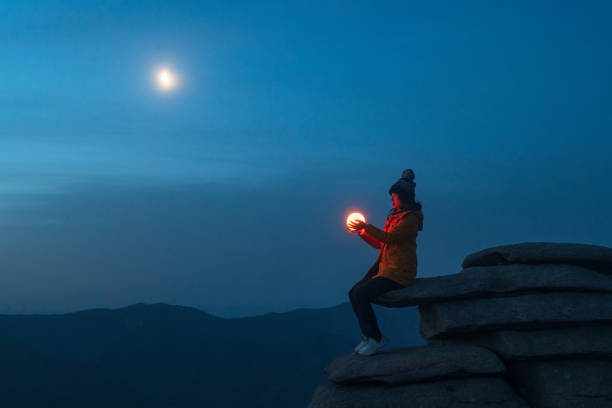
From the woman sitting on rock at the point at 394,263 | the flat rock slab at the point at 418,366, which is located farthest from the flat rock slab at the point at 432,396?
the woman sitting on rock at the point at 394,263

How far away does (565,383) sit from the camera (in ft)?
41.4

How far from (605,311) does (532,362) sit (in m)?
2.40

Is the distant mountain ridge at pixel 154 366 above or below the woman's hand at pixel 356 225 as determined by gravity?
below

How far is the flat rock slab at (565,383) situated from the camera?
1238 cm

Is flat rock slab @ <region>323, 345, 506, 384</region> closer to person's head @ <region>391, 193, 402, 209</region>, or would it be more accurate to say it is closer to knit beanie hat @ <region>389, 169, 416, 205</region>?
person's head @ <region>391, 193, 402, 209</region>

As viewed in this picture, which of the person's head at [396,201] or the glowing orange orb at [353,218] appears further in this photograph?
the person's head at [396,201]

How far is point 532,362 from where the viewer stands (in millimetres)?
13102

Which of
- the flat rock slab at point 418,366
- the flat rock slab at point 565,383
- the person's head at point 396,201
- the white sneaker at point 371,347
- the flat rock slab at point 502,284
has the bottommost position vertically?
the flat rock slab at point 565,383

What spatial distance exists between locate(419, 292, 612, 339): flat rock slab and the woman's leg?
1.75 m

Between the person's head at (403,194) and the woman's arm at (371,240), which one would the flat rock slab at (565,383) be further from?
the person's head at (403,194)

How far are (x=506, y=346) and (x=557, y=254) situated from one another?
3.21m

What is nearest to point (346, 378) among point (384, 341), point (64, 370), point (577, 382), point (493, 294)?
point (384, 341)

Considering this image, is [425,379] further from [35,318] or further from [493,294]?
[35,318]

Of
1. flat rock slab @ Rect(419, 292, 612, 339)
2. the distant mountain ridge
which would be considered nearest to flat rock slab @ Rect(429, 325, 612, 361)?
flat rock slab @ Rect(419, 292, 612, 339)
